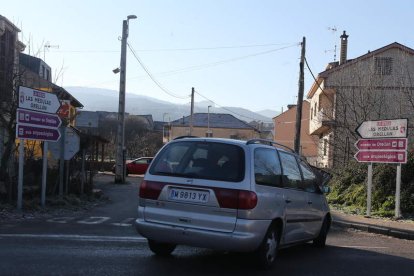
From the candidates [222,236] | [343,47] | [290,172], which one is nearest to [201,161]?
[222,236]

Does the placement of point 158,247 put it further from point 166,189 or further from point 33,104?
point 33,104

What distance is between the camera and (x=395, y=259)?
8.68 metres

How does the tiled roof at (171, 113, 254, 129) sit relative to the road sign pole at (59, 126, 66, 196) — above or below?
above

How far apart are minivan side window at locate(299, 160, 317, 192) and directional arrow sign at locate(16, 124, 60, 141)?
7.22m

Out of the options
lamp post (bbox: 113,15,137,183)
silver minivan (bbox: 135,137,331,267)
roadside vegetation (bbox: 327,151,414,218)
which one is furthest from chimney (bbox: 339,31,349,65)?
silver minivan (bbox: 135,137,331,267)

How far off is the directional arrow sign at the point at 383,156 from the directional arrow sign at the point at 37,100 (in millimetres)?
8331

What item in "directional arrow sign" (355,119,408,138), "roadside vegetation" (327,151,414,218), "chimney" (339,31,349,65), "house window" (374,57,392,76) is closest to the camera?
"directional arrow sign" (355,119,408,138)

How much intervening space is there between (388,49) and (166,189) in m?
31.9

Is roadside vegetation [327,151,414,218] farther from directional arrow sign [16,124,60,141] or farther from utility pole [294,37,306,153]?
directional arrow sign [16,124,60,141]

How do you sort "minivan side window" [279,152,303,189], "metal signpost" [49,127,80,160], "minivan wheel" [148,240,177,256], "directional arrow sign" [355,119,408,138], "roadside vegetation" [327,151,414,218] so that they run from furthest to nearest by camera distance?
"metal signpost" [49,127,80,160]
"roadside vegetation" [327,151,414,218]
"directional arrow sign" [355,119,408,138]
"minivan side window" [279,152,303,189]
"minivan wheel" [148,240,177,256]

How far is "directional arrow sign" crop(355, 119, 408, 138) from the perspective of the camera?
14.2 m

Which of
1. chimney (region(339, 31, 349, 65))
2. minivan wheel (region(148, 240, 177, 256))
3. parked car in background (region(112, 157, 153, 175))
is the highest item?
chimney (region(339, 31, 349, 65))

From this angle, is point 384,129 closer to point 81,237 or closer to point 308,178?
point 308,178

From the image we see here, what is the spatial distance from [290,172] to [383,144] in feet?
24.7
